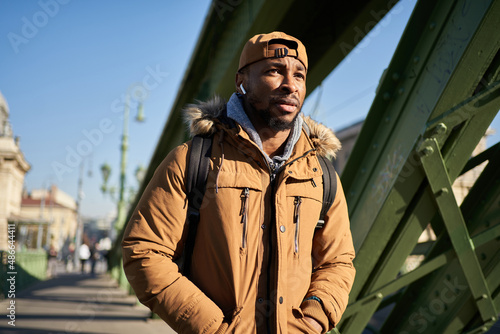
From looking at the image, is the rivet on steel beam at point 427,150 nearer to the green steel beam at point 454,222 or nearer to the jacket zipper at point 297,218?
the green steel beam at point 454,222

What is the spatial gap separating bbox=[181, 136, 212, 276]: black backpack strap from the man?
0.03 meters

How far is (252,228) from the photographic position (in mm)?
1988

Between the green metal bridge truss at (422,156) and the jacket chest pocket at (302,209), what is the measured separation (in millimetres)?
916

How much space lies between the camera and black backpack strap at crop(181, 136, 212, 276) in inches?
78.8

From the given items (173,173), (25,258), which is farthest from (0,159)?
(173,173)

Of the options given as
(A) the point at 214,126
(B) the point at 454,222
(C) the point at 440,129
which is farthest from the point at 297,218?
(B) the point at 454,222

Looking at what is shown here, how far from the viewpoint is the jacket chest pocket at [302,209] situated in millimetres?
2041

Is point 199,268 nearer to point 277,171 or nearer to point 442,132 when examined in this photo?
point 277,171

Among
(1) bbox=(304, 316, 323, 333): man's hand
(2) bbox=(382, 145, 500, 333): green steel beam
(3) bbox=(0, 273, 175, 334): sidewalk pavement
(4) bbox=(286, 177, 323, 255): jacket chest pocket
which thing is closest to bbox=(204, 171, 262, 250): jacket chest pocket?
(4) bbox=(286, 177, 323, 255): jacket chest pocket

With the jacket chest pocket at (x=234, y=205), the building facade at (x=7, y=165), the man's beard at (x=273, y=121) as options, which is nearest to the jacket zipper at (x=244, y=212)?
the jacket chest pocket at (x=234, y=205)

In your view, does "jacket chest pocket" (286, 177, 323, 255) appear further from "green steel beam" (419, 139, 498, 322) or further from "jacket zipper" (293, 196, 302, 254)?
"green steel beam" (419, 139, 498, 322)

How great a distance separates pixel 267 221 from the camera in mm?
2018

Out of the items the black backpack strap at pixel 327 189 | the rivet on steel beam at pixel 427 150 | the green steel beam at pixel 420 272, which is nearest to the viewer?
the black backpack strap at pixel 327 189

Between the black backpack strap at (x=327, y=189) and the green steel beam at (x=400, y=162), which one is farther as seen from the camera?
the green steel beam at (x=400, y=162)
